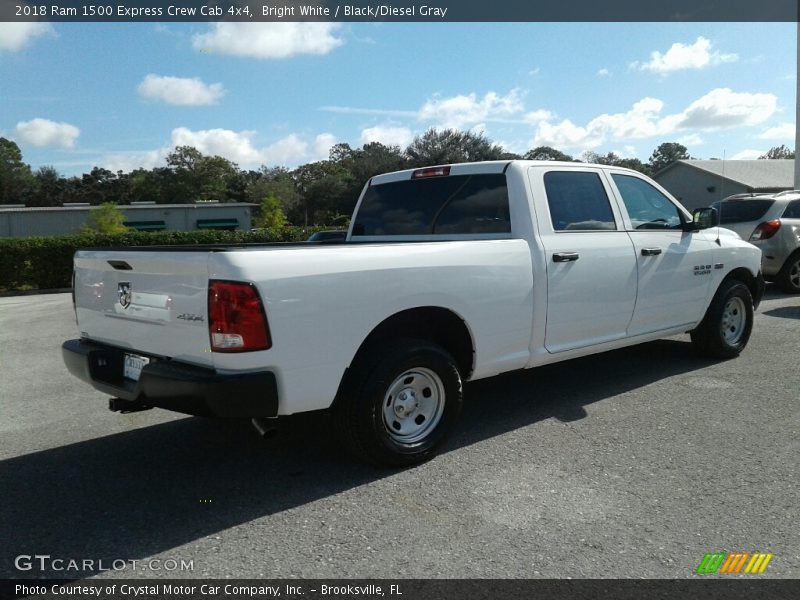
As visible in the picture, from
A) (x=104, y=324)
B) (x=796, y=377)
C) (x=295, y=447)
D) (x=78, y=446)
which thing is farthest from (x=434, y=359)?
(x=796, y=377)

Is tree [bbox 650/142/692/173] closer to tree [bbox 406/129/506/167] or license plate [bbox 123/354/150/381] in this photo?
tree [bbox 406/129/506/167]

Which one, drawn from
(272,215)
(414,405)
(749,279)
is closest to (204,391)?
(414,405)

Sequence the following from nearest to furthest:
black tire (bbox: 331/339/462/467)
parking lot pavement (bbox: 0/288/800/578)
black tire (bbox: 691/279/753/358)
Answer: parking lot pavement (bbox: 0/288/800/578)
black tire (bbox: 331/339/462/467)
black tire (bbox: 691/279/753/358)

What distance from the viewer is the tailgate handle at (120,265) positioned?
143 inches

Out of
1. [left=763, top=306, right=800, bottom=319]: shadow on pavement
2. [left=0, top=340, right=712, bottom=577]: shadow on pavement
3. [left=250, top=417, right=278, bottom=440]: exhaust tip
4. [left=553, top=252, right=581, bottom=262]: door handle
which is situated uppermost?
[left=553, top=252, right=581, bottom=262]: door handle

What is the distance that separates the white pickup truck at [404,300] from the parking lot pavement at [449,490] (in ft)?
1.59

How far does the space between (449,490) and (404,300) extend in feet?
3.59

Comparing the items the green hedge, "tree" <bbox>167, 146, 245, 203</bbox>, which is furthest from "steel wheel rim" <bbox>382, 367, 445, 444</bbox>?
"tree" <bbox>167, 146, 245, 203</bbox>

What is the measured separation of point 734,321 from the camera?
256 inches

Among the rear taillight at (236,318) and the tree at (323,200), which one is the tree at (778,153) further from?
the rear taillight at (236,318)

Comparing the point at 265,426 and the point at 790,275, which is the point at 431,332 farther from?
the point at 790,275

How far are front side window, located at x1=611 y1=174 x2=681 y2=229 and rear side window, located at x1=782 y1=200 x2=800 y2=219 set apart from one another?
6873 millimetres

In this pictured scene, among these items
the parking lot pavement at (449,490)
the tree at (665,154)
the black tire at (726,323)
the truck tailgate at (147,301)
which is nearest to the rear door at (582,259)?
the parking lot pavement at (449,490)

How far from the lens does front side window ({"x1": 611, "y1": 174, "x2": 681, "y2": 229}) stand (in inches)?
211
